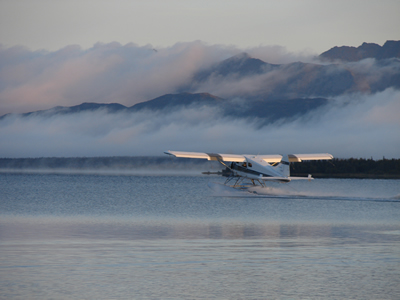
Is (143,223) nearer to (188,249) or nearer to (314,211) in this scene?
(188,249)

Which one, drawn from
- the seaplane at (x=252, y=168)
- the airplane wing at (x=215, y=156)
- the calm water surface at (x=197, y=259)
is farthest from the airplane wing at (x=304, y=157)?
the calm water surface at (x=197, y=259)

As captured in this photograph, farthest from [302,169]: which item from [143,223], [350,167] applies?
[143,223]

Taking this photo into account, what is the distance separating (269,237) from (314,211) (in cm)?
1262

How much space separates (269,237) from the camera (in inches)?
634

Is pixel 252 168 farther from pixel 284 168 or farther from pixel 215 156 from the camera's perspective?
pixel 215 156

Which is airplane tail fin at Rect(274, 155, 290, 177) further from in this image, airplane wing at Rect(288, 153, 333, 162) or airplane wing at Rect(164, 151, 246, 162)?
airplane wing at Rect(288, 153, 333, 162)

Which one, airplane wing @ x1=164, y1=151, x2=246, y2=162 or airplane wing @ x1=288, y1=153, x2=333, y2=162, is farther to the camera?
airplane wing @ x1=288, y1=153, x2=333, y2=162

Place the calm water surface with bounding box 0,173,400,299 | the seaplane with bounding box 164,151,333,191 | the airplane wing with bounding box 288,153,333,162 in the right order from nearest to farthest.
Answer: the calm water surface with bounding box 0,173,400,299, the seaplane with bounding box 164,151,333,191, the airplane wing with bounding box 288,153,333,162

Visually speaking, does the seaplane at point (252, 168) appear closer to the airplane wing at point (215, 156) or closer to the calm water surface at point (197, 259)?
the airplane wing at point (215, 156)

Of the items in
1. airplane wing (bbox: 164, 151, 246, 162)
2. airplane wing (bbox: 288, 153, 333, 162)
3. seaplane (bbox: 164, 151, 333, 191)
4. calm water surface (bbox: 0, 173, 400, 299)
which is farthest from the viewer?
airplane wing (bbox: 288, 153, 333, 162)

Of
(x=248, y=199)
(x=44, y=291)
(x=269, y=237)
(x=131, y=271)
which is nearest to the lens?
(x=44, y=291)

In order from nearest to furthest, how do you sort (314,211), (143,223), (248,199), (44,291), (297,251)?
(44,291) → (297,251) → (143,223) → (314,211) → (248,199)

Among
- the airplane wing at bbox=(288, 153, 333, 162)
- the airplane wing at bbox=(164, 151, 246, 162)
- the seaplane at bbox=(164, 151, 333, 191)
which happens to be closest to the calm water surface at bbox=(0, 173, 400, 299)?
the seaplane at bbox=(164, 151, 333, 191)

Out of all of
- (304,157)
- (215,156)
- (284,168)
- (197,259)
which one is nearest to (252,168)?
(284,168)
